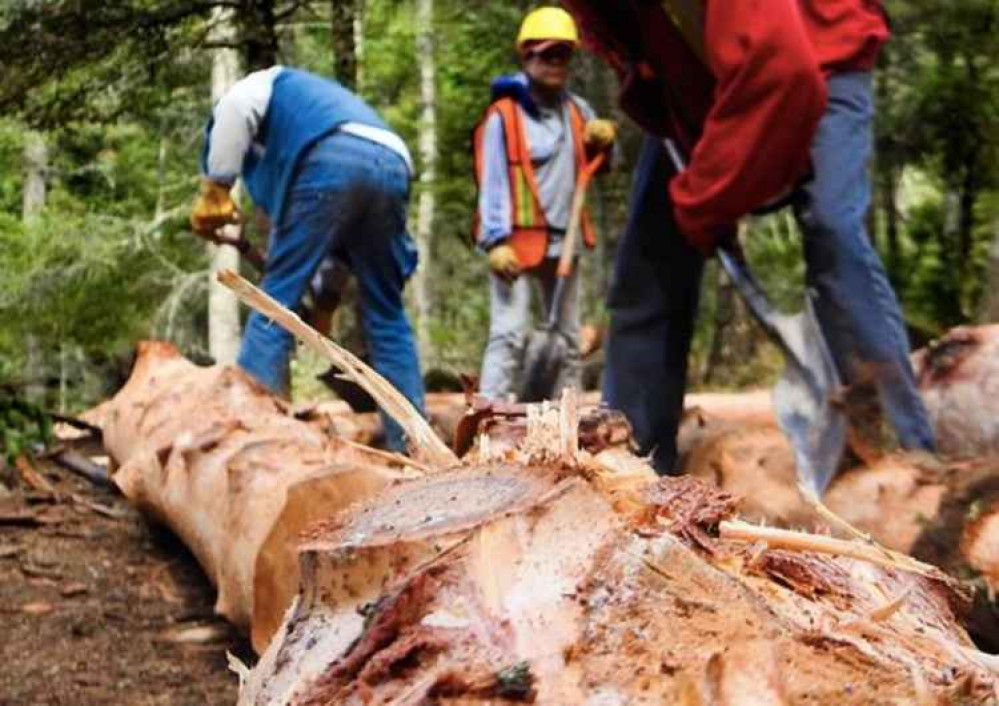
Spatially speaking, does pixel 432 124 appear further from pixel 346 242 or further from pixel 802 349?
pixel 802 349

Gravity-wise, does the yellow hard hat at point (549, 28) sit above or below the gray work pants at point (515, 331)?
above

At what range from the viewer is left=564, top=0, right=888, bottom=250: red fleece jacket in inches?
126

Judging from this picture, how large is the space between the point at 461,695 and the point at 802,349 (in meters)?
2.47

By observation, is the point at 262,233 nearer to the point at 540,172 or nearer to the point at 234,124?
the point at 540,172

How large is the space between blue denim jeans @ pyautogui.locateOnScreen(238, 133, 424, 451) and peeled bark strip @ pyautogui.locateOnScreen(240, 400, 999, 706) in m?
3.68

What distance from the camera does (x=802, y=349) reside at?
11.4 ft

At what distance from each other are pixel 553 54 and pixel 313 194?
7.83ft

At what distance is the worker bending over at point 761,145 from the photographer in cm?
322

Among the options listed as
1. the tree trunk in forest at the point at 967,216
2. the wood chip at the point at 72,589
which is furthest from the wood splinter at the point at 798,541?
the tree trunk in forest at the point at 967,216

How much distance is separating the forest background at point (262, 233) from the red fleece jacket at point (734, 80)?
153 centimetres

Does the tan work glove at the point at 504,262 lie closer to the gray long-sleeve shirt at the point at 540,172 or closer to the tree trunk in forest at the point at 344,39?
the gray long-sleeve shirt at the point at 540,172

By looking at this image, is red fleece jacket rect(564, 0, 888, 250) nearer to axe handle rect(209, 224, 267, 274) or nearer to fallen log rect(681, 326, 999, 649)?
fallen log rect(681, 326, 999, 649)

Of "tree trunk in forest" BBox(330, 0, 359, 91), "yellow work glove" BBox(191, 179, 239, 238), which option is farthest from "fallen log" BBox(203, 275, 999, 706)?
"tree trunk in forest" BBox(330, 0, 359, 91)

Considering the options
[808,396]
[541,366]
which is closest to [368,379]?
[808,396]
